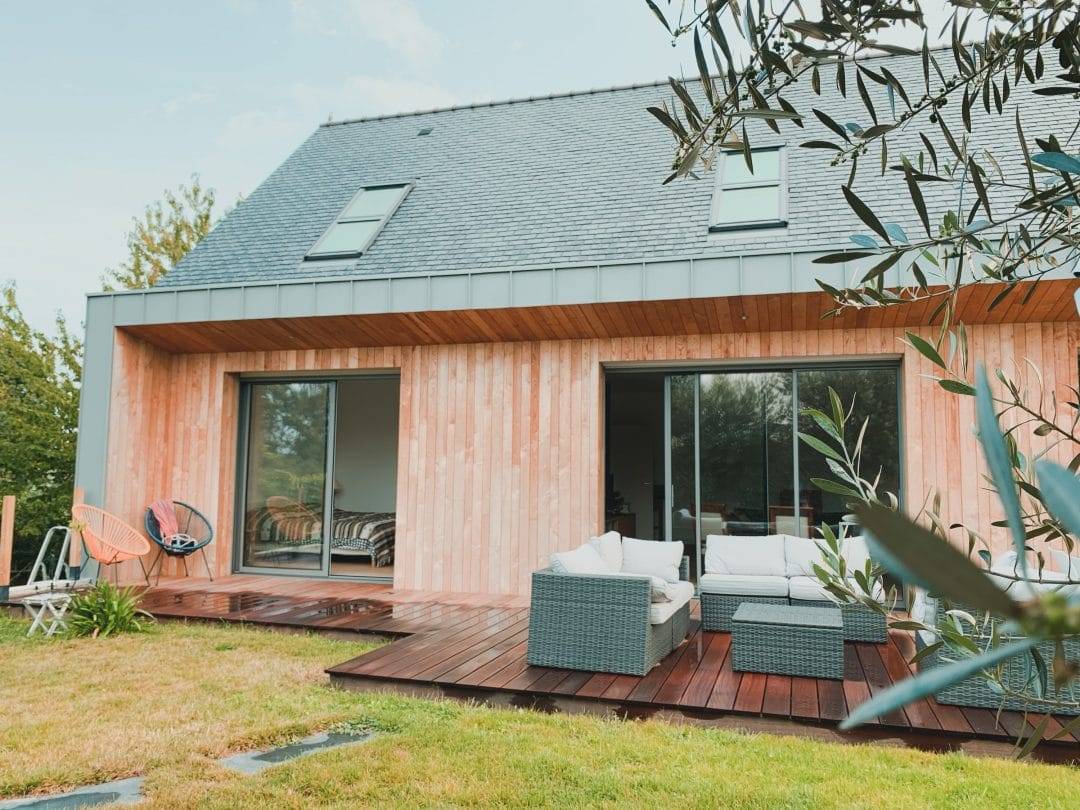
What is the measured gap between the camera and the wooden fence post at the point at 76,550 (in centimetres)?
718

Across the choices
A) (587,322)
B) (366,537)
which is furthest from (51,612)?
(587,322)

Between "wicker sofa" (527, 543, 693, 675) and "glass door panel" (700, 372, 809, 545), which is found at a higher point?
"glass door panel" (700, 372, 809, 545)

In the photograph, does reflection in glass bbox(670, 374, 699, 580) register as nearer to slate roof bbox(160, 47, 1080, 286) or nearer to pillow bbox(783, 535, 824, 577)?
pillow bbox(783, 535, 824, 577)

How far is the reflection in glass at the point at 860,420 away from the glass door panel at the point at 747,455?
13 centimetres

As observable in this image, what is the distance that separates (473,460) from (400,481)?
822 millimetres

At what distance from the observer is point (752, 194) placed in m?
7.68

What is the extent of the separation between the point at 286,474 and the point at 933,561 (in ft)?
28.8

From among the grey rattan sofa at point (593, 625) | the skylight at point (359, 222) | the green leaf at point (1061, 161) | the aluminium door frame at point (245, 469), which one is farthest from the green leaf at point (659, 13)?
the skylight at point (359, 222)

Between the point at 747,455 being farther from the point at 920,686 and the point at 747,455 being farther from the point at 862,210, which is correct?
the point at 920,686

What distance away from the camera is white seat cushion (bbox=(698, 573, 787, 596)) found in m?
5.48

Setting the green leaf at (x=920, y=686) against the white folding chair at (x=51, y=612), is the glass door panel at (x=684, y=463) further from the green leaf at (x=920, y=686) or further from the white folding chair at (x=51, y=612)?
the green leaf at (x=920, y=686)

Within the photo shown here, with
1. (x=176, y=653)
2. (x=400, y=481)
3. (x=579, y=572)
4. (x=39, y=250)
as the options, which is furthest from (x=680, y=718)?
(x=39, y=250)

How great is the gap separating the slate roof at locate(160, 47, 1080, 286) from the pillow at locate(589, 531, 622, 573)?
8.73ft

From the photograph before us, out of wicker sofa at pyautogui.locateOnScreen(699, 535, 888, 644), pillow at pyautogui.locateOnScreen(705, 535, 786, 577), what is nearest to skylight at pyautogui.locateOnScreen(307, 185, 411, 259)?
pillow at pyautogui.locateOnScreen(705, 535, 786, 577)
